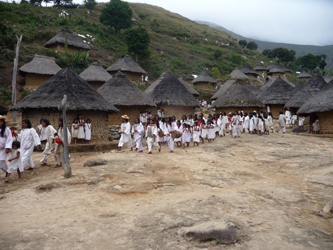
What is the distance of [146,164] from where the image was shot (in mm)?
7824

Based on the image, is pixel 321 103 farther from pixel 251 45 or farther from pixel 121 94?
pixel 251 45

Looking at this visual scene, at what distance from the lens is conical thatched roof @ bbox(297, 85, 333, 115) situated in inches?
565

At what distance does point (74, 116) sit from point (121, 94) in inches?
232

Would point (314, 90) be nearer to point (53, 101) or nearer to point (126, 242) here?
point (53, 101)

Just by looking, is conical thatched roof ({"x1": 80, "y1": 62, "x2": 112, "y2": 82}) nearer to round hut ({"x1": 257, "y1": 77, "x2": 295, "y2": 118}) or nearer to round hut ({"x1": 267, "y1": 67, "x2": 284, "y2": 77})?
round hut ({"x1": 257, "y1": 77, "x2": 295, "y2": 118})

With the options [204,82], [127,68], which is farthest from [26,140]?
[204,82]

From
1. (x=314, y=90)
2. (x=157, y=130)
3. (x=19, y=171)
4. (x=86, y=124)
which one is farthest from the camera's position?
(x=314, y=90)

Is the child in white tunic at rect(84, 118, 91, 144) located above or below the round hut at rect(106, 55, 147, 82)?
below

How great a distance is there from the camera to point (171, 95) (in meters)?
19.8

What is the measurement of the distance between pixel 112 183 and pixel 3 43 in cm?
2314

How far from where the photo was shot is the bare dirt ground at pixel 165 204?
351 centimetres

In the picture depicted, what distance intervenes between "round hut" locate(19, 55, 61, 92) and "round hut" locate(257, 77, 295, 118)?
66.4ft

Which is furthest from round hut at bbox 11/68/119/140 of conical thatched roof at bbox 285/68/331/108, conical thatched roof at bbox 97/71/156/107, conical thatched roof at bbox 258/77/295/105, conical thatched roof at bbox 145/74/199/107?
conical thatched roof at bbox 258/77/295/105

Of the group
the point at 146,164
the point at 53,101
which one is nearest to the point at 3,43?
the point at 53,101
